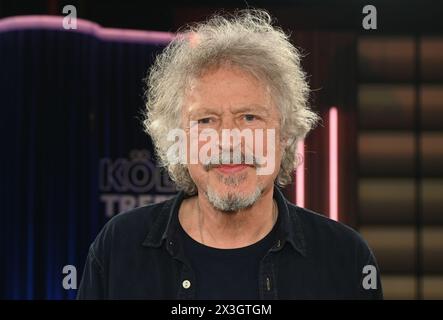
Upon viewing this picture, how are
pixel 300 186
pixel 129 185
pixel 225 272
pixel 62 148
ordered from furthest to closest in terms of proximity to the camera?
pixel 300 186 → pixel 62 148 → pixel 129 185 → pixel 225 272

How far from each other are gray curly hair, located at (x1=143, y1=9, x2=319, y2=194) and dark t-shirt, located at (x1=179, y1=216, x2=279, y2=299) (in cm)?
17

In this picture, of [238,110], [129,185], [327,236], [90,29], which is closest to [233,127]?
[238,110]

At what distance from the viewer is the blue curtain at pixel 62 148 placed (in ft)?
6.51

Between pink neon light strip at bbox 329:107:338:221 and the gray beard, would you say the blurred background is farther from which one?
the gray beard

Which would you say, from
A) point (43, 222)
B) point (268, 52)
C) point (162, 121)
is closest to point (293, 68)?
point (268, 52)

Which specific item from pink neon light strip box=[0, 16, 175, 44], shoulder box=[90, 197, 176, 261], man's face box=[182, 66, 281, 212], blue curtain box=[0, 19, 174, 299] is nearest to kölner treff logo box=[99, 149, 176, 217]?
blue curtain box=[0, 19, 174, 299]

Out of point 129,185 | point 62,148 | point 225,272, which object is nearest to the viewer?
point 225,272

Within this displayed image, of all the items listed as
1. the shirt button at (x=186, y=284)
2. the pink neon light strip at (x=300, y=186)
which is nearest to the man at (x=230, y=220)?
the shirt button at (x=186, y=284)

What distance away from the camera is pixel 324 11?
1950mm

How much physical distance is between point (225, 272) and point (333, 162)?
1.21m

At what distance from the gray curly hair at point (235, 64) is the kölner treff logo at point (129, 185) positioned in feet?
2.16

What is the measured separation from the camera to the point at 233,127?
1.05 m

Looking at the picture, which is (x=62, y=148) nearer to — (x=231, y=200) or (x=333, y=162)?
(x=333, y=162)
